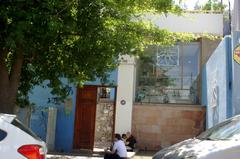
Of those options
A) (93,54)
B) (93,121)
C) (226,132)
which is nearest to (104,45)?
(93,54)

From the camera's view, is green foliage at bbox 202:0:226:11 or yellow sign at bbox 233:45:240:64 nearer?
yellow sign at bbox 233:45:240:64

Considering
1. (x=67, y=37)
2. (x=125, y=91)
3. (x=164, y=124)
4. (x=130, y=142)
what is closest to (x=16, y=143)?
(x=67, y=37)

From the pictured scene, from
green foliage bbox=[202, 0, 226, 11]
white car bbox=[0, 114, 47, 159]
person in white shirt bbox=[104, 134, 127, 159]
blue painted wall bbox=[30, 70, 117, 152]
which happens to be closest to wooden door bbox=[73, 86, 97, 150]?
blue painted wall bbox=[30, 70, 117, 152]

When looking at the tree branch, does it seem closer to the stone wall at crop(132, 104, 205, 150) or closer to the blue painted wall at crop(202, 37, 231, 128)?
the blue painted wall at crop(202, 37, 231, 128)

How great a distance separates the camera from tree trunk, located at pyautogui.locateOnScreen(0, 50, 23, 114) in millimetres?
12037

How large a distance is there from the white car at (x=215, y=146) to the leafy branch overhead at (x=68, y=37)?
4.27 m

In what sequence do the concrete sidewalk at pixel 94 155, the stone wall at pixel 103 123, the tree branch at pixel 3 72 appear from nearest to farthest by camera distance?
the tree branch at pixel 3 72 → the concrete sidewalk at pixel 94 155 → the stone wall at pixel 103 123

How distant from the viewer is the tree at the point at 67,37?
1043cm

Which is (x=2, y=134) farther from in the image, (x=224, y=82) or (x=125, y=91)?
(x=125, y=91)

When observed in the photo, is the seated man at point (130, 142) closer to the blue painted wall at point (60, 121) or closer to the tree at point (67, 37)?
the blue painted wall at point (60, 121)

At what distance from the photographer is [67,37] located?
12.4 metres

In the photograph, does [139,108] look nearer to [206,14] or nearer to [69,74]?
[206,14]

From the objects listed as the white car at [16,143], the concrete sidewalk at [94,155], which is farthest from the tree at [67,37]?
the concrete sidewalk at [94,155]

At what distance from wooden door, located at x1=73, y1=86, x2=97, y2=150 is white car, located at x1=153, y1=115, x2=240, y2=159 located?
13.8 metres
